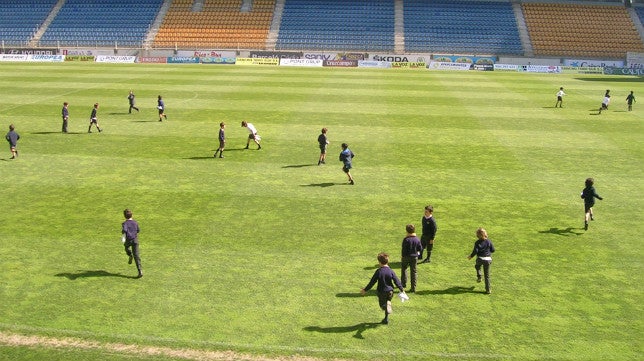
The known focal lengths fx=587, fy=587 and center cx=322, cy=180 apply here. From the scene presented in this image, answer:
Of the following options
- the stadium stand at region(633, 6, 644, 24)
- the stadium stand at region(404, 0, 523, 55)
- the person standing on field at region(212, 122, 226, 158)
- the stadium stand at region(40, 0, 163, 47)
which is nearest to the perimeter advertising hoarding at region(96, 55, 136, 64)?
the stadium stand at region(40, 0, 163, 47)

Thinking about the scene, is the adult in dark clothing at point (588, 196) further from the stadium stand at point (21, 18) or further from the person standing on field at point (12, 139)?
the stadium stand at point (21, 18)

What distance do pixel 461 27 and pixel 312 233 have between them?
5829 cm

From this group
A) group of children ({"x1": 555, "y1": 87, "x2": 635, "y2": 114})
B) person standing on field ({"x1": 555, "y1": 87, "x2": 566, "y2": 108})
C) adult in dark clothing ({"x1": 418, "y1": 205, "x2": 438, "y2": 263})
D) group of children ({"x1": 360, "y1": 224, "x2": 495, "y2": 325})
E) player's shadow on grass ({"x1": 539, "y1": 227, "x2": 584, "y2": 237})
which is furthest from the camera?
person standing on field ({"x1": 555, "y1": 87, "x2": 566, "y2": 108})

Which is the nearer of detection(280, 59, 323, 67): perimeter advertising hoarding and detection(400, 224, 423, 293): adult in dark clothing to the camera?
detection(400, 224, 423, 293): adult in dark clothing

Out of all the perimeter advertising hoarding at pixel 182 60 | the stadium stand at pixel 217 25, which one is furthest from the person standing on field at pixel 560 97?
the stadium stand at pixel 217 25

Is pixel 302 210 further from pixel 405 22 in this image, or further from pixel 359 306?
pixel 405 22

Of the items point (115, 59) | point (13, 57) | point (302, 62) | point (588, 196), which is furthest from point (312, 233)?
point (13, 57)

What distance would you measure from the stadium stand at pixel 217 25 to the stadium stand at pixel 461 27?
17.5m

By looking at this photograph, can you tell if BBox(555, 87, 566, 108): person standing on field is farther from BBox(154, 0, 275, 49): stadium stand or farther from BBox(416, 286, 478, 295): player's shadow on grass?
BBox(154, 0, 275, 49): stadium stand

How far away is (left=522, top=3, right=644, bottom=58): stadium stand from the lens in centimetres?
6425

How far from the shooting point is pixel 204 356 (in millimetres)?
10383

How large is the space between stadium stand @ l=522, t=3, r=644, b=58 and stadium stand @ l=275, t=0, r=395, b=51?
664 inches

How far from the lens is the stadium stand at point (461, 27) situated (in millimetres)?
65000

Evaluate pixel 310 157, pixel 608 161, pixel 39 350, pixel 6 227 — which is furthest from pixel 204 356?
pixel 608 161
